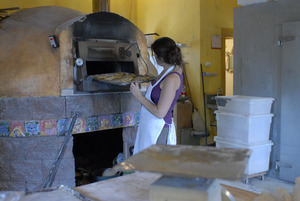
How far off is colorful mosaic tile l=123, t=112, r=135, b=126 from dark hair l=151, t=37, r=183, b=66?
4.78ft

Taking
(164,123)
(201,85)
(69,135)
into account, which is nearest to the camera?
(164,123)

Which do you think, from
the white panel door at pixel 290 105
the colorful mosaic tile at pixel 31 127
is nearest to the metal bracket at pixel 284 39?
the white panel door at pixel 290 105

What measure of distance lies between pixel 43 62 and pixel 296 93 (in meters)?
3.05

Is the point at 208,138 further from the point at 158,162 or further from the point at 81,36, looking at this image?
the point at 158,162

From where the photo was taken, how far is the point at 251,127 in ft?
13.4

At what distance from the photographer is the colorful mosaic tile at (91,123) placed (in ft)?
11.5

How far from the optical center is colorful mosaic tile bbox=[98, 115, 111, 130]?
361 cm

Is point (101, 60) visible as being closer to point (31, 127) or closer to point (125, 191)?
point (31, 127)

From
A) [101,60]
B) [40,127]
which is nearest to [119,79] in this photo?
[101,60]

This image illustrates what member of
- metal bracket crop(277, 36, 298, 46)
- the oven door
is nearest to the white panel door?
metal bracket crop(277, 36, 298, 46)

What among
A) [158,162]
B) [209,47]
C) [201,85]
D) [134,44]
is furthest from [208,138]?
[158,162]

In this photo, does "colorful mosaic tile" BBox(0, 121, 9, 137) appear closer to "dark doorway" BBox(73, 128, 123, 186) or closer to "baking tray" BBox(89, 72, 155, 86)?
"baking tray" BBox(89, 72, 155, 86)

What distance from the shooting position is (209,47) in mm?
6352

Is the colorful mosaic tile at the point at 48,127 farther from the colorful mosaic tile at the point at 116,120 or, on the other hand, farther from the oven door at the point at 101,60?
the colorful mosaic tile at the point at 116,120
